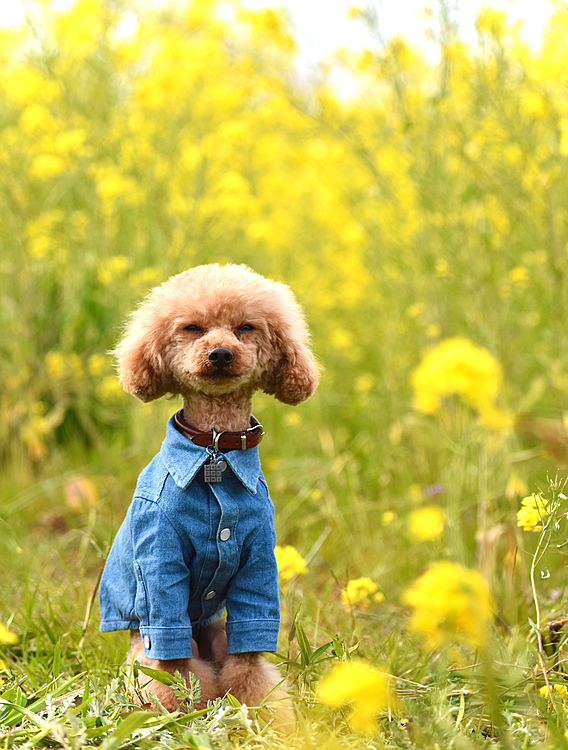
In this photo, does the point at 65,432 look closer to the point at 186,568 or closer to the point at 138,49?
the point at 138,49

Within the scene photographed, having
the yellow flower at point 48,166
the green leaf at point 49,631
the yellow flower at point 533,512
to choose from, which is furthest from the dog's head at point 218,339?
the yellow flower at point 48,166

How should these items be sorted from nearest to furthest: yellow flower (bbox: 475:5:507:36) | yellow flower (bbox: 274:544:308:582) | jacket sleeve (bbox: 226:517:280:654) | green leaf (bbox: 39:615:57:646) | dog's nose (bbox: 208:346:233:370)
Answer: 1. dog's nose (bbox: 208:346:233:370)
2. jacket sleeve (bbox: 226:517:280:654)
3. yellow flower (bbox: 274:544:308:582)
4. green leaf (bbox: 39:615:57:646)
5. yellow flower (bbox: 475:5:507:36)

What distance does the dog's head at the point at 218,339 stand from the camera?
177 centimetres

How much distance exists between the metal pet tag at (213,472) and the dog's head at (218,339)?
168mm

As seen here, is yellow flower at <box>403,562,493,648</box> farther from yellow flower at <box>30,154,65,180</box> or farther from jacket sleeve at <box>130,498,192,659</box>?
yellow flower at <box>30,154,65,180</box>

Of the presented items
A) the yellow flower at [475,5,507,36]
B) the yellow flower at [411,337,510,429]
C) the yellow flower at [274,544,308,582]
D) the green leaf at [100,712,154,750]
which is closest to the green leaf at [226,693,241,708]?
the green leaf at [100,712,154,750]

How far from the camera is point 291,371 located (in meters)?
1.88

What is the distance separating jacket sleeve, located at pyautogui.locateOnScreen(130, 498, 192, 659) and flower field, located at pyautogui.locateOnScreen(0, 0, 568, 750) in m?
0.16

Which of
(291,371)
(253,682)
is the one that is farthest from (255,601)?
(291,371)

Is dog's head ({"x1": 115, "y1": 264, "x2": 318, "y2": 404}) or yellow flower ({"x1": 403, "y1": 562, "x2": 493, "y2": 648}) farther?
dog's head ({"x1": 115, "y1": 264, "x2": 318, "y2": 404})

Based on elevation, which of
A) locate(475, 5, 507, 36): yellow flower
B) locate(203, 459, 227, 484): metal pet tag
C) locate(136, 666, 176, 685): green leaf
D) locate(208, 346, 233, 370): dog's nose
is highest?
locate(475, 5, 507, 36): yellow flower

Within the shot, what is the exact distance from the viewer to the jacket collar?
1.76 metres

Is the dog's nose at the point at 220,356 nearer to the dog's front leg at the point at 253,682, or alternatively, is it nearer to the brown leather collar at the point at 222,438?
the brown leather collar at the point at 222,438

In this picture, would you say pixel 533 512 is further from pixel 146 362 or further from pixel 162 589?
pixel 146 362
